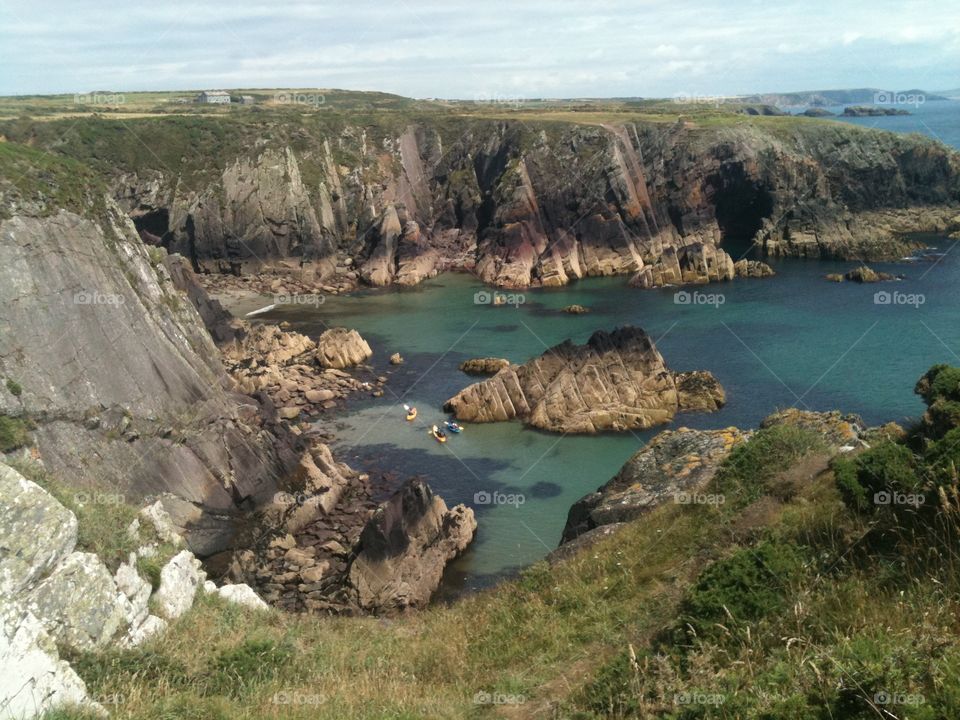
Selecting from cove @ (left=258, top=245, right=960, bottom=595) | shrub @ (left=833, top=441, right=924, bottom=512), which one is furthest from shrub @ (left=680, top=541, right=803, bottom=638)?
cove @ (left=258, top=245, right=960, bottom=595)

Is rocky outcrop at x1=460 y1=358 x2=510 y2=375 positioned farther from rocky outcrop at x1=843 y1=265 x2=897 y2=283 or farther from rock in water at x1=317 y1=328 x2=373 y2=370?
rocky outcrop at x1=843 y1=265 x2=897 y2=283

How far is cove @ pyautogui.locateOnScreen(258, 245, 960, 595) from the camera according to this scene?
35812mm

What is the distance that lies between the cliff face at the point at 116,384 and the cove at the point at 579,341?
731cm

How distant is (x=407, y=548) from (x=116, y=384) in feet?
45.8

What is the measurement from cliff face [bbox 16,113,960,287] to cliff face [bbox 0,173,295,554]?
47035mm

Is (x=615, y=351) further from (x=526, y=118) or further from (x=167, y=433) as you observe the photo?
(x=526, y=118)

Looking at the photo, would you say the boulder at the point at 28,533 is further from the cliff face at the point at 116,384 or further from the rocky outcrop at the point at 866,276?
the rocky outcrop at the point at 866,276

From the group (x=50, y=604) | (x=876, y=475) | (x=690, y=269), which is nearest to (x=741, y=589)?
(x=876, y=475)

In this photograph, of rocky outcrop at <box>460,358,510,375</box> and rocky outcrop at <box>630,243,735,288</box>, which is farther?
rocky outcrop at <box>630,243,735,288</box>

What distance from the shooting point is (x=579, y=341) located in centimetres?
6019

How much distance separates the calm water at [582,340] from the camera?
36.0 m

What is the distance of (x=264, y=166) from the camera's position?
3612 inches

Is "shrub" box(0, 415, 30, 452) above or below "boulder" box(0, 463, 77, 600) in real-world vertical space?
below

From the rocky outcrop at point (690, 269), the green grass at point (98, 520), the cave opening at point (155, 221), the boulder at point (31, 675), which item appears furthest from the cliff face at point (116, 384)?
the cave opening at point (155, 221)
